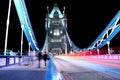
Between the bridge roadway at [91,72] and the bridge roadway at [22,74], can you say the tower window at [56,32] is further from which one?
the bridge roadway at [22,74]

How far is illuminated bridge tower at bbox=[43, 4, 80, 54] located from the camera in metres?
153

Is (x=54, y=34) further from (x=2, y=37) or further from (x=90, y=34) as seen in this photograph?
(x=2, y=37)

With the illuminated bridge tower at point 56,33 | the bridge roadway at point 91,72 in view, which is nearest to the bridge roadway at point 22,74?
the bridge roadway at point 91,72

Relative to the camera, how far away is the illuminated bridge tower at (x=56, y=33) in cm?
15312

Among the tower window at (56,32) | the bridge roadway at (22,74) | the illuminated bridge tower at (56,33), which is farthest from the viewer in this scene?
the tower window at (56,32)

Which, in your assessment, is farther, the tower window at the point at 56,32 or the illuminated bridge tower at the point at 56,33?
the tower window at the point at 56,32

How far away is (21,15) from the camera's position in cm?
3769

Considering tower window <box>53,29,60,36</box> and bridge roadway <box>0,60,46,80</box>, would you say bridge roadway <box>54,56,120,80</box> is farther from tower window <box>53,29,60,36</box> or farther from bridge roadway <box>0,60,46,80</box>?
tower window <box>53,29,60,36</box>

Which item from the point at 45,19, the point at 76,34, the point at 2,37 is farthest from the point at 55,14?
the point at 2,37

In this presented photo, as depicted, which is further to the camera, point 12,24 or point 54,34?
point 54,34

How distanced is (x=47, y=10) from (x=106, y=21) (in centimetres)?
11797

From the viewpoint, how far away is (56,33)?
169000 mm

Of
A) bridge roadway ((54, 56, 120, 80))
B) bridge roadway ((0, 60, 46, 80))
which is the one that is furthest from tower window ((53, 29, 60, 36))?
bridge roadway ((0, 60, 46, 80))

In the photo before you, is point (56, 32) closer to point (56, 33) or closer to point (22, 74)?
point (56, 33)
